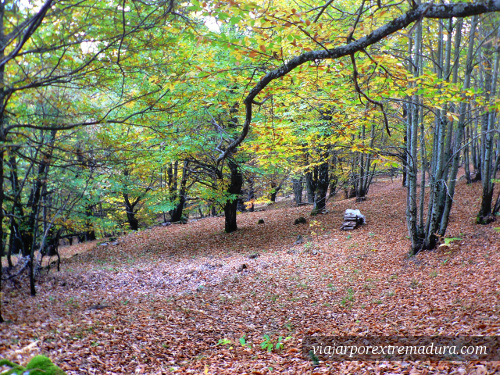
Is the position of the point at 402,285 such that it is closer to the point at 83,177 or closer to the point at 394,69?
the point at 394,69

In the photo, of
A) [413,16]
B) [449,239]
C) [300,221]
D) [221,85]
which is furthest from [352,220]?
[413,16]

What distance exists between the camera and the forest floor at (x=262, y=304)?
4.65 meters

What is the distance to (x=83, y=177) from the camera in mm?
9469

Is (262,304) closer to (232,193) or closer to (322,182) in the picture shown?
(232,193)

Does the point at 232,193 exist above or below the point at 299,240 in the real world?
above

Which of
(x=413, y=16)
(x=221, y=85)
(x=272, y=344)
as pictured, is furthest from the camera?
(x=221, y=85)

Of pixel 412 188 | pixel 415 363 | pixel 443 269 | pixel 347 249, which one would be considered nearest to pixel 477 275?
pixel 443 269

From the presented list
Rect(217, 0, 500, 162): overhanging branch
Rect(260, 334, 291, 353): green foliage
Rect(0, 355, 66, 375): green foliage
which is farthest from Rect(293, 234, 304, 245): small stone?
Rect(0, 355, 66, 375): green foliage

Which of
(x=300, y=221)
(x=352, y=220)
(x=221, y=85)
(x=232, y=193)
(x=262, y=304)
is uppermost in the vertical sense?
(x=221, y=85)

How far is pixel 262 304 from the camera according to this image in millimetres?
7070

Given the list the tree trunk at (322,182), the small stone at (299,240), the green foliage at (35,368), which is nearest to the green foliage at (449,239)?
the small stone at (299,240)

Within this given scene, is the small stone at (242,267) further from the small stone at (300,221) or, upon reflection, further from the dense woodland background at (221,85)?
the small stone at (300,221)

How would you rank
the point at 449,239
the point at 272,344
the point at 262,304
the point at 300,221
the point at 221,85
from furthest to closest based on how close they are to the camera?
the point at 300,221
the point at 449,239
the point at 221,85
the point at 262,304
the point at 272,344

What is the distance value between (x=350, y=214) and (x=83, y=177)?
9.80m
